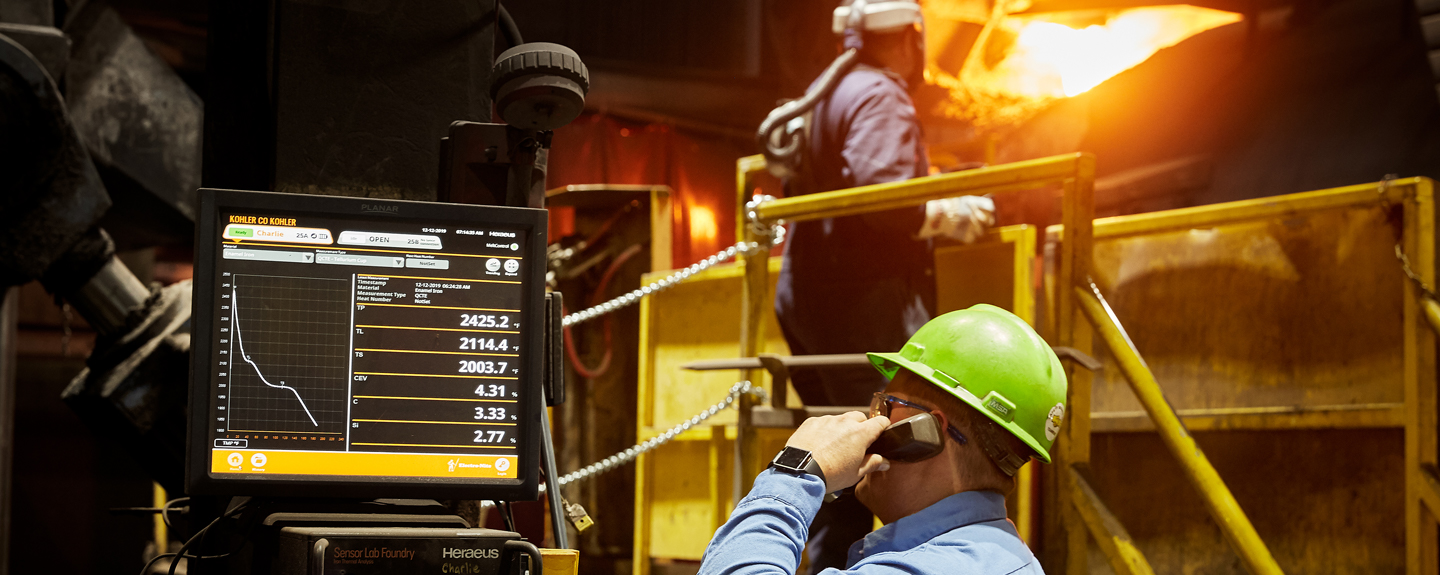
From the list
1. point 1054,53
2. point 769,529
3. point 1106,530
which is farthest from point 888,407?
point 1054,53

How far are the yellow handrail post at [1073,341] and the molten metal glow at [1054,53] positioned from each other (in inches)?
219

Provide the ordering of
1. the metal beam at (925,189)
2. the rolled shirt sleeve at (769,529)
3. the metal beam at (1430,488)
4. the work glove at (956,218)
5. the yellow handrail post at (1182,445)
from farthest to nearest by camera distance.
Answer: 1. the work glove at (956,218)
2. the metal beam at (925,189)
3. the metal beam at (1430,488)
4. the yellow handrail post at (1182,445)
5. the rolled shirt sleeve at (769,529)

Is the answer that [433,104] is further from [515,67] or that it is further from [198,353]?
[198,353]

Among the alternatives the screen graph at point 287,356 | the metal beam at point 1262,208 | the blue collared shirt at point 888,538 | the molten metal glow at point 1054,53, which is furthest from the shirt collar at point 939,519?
the molten metal glow at point 1054,53

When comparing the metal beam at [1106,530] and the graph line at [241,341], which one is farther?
the metal beam at [1106,530]

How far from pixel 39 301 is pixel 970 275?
921cm

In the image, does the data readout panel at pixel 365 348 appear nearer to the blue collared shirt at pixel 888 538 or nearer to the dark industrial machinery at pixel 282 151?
the dark industrial machinery at pixel 282 151

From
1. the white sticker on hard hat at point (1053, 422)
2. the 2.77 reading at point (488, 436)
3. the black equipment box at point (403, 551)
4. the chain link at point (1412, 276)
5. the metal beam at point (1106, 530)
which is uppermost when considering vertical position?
the chain link at point (1412, 276)

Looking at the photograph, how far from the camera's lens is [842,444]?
211 centimetres

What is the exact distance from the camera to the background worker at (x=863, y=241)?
3895mm

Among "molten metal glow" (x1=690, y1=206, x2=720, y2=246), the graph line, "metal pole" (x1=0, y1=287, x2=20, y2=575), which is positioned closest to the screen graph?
the graph line

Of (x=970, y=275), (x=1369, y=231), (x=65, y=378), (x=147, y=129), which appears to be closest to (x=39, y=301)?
(x=65, y=378)

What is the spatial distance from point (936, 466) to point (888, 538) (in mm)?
165

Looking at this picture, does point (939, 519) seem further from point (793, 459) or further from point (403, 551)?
point (403, 551)
